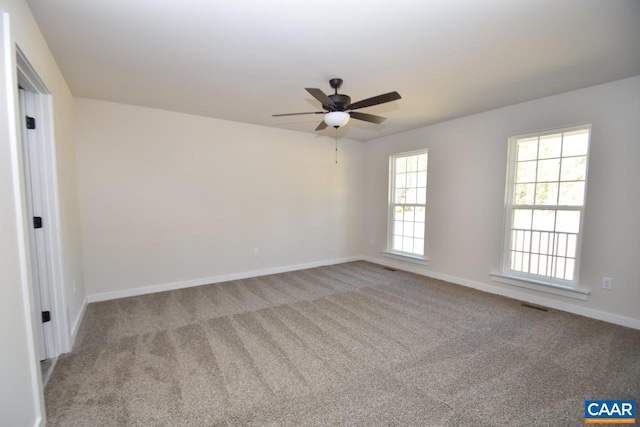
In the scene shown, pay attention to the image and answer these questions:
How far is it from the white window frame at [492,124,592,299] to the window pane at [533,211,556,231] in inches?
2.7

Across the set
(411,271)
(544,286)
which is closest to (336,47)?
(544,286)

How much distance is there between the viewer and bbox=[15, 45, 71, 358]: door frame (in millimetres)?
2207

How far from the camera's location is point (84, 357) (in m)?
2.31

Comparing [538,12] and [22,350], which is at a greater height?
[538,12]

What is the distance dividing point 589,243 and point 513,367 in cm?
198

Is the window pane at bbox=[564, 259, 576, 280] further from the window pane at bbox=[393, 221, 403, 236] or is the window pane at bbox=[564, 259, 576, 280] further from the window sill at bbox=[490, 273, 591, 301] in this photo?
the window pane at bbox=[393, 221, 403, 236]

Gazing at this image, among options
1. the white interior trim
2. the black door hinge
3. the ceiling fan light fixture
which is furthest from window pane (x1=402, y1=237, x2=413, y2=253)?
the black door hinge

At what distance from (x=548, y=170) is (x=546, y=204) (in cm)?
43

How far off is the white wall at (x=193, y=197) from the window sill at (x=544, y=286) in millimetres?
2898

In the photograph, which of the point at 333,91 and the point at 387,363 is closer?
the point at 387,363

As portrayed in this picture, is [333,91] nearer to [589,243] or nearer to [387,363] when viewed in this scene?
[387,363]

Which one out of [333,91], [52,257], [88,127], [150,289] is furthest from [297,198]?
[52,257]

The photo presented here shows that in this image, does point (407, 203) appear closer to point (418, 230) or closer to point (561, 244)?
point (418, 230)

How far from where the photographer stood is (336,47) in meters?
2.27
